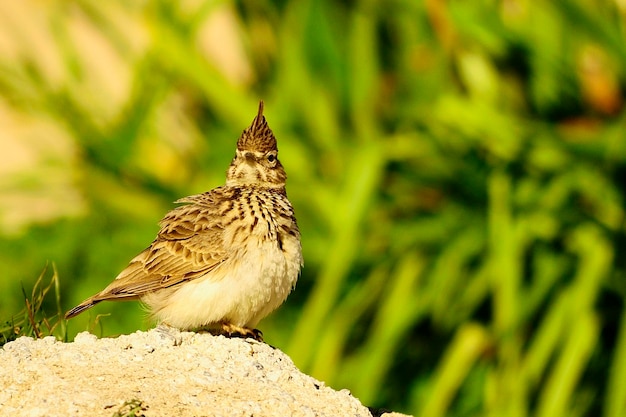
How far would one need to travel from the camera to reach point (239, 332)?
5.54 m

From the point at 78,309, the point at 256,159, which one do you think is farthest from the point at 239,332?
the point at 256,159

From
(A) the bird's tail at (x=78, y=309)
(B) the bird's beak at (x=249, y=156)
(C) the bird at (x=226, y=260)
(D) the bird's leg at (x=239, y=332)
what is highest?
(B) the bird's beak at (x=249, y=156)

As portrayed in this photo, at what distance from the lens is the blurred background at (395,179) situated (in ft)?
26.0

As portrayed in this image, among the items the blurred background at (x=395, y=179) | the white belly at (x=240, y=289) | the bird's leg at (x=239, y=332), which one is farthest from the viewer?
the blurred background at (x=395, y=179)

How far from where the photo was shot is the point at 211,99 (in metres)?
9.52

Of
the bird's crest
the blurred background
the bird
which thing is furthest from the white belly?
the blurred background

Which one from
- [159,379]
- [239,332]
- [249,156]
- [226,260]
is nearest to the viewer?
[159,379]

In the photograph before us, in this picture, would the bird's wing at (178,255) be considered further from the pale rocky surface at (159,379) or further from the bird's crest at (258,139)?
the pale rocky surface at (159,379)

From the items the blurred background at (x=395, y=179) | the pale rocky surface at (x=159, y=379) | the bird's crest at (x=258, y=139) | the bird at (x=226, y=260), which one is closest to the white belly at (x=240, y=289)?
the bird at (x=226, y=260)

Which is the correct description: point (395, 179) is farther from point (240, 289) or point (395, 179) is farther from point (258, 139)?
point (240, 289)

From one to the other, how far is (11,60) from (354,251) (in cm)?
369

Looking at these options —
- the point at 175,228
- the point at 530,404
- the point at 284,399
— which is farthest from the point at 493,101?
the point at 284,399

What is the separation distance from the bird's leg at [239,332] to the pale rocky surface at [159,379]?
28.8 inches

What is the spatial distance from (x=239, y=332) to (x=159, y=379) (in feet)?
4.47
